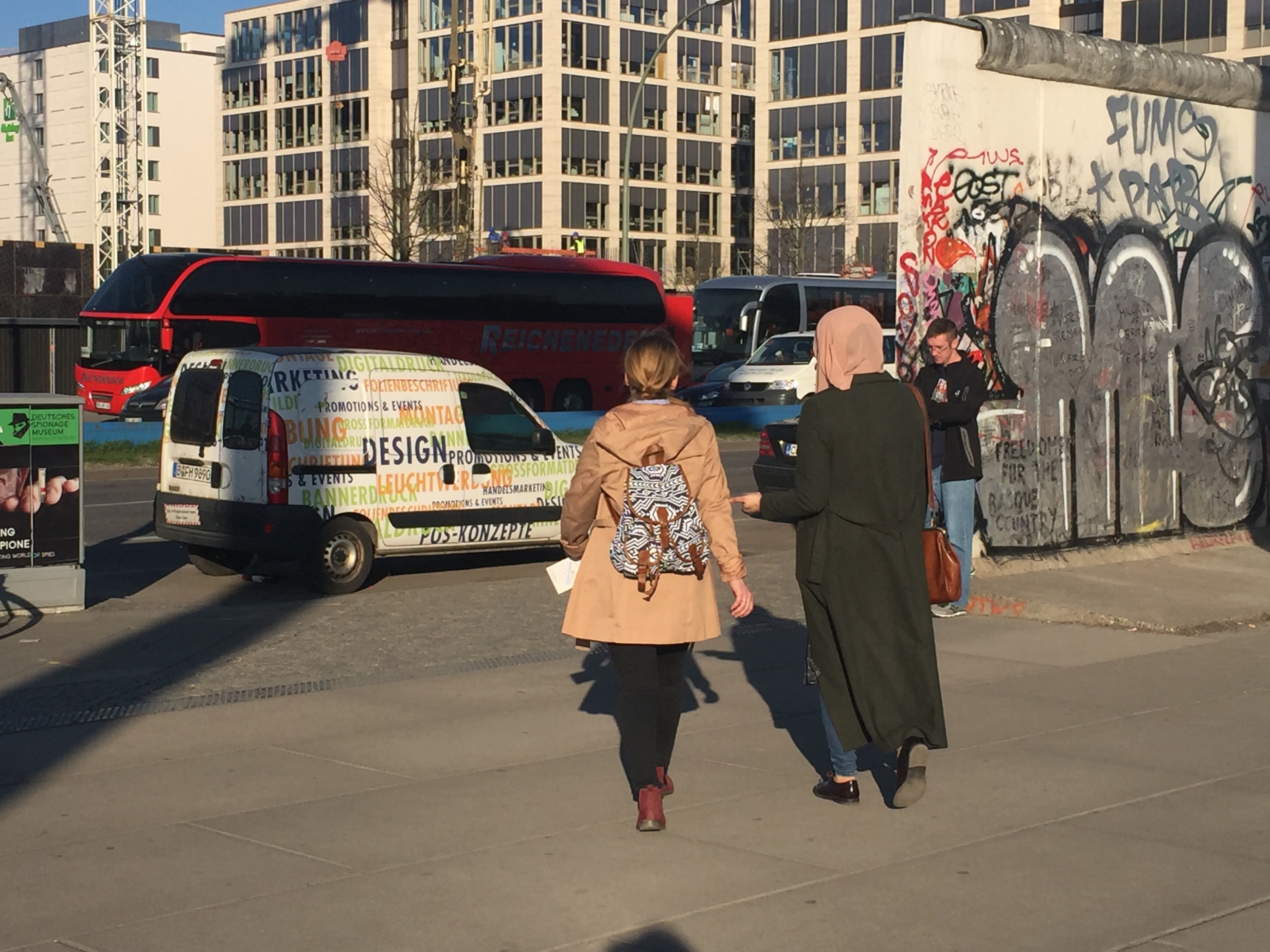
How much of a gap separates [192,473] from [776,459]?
6602mm

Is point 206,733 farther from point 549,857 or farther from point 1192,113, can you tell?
point 1192,113

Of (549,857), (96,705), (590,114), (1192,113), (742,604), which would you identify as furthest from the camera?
(590,114)

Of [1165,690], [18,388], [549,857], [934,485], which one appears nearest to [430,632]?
[934,485]

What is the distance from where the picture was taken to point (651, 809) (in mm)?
5754

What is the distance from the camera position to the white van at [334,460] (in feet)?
38.4

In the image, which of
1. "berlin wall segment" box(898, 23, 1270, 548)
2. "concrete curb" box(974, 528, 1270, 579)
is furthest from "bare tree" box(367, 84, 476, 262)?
"concrete curb" box(974, 528, 1270, 579)

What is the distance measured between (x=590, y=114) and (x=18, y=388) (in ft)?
184

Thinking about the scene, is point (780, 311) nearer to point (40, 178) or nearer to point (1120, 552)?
point (1120, 552)

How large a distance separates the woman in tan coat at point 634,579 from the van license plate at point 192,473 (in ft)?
22.1

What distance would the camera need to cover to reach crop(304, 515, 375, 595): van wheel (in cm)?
1181

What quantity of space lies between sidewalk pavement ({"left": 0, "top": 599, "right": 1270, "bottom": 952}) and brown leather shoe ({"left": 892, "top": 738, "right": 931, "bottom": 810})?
0.08 m

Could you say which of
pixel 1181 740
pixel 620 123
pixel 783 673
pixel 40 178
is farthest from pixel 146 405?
pixel 40 178

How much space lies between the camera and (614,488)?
226 inches

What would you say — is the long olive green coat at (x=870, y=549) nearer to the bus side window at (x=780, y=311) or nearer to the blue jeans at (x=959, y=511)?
the blue jeans at (x=959, y=511)
